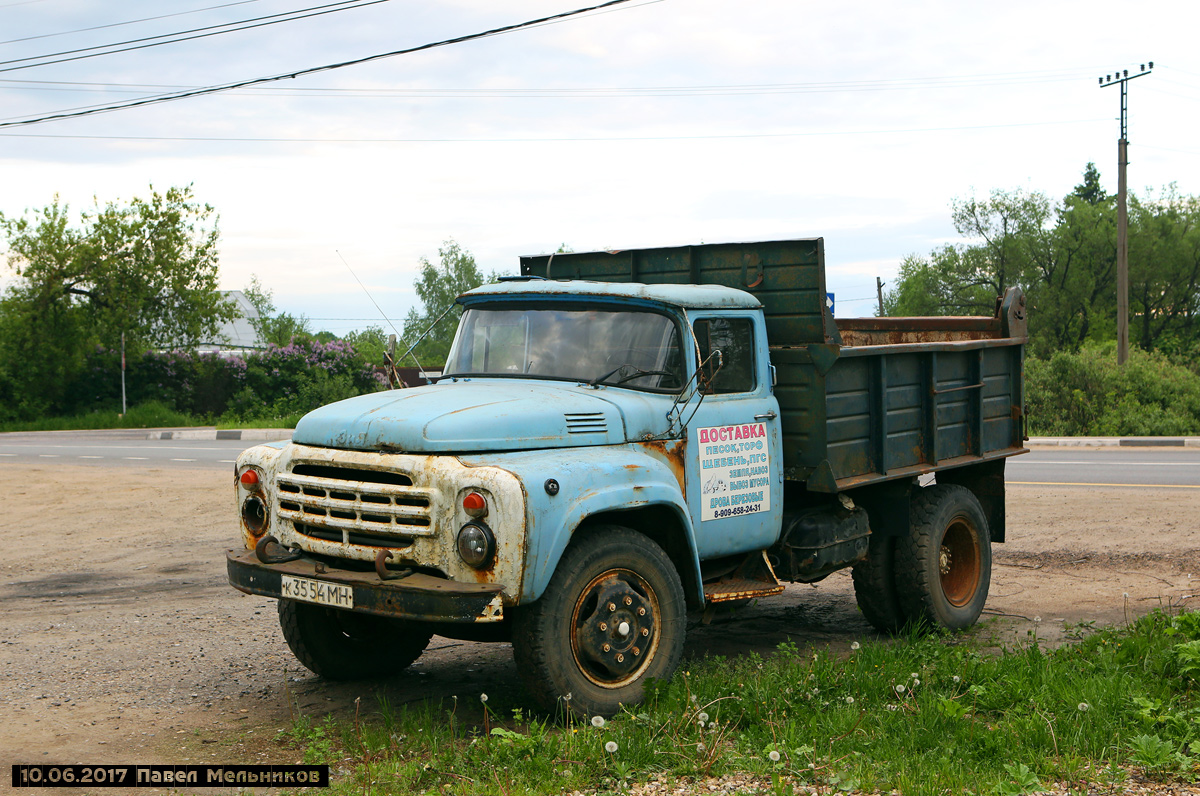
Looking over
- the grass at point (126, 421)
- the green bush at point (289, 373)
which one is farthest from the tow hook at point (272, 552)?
the green bush at point (289, 373)

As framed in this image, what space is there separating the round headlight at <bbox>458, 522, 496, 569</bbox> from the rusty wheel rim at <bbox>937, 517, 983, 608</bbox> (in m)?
4.02

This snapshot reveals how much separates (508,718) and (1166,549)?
269 inches

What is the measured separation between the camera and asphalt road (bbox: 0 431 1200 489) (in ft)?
47.8

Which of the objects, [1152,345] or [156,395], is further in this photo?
[1152,345]

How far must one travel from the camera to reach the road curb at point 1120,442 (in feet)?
68.9

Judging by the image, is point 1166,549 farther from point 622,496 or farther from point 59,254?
point 59,254

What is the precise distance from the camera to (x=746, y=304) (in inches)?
237

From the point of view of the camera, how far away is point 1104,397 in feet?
80.6

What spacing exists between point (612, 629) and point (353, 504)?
131 cm

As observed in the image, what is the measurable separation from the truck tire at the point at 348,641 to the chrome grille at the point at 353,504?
713 millimetres

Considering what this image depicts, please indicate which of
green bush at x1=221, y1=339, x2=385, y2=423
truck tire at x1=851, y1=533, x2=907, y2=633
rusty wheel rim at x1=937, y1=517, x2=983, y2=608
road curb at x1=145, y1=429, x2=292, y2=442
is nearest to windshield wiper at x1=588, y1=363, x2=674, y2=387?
truck tire at x1=851, y1=533, x2=907, y2=633

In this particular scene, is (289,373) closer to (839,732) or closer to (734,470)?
(734,470)

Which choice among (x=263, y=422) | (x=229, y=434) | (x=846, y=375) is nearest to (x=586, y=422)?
(x=846, y=375)

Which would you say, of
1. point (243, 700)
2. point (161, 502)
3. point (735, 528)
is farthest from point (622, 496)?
point (161, 502)
